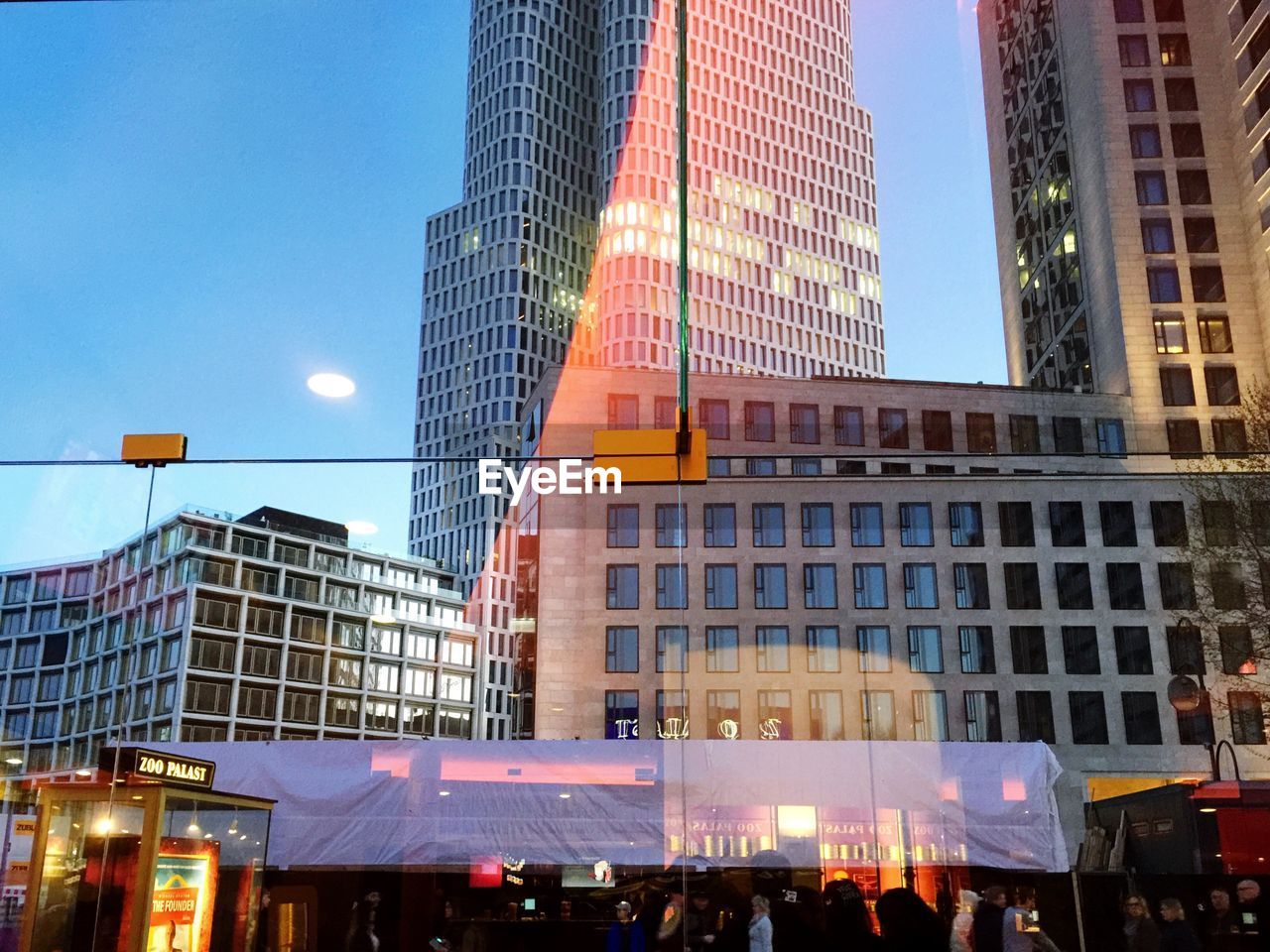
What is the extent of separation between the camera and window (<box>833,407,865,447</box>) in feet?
55.0

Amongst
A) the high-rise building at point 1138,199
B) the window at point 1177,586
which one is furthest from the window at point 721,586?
the window at point 1177,586

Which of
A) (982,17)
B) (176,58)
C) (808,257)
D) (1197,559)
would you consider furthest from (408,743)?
(808,257)

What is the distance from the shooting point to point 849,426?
17.2m

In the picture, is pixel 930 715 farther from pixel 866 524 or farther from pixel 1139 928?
pixel 1139 928

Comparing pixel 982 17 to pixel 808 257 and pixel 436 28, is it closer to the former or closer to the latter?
pixel 436 28

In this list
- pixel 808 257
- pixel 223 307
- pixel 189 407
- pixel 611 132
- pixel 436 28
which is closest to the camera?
pixel 189 407

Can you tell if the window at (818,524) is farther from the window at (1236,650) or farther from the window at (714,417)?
the window at (1236,650)

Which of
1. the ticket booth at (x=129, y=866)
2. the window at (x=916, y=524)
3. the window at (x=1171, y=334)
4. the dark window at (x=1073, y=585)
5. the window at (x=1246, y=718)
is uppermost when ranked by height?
the window at (x=1171, y=334)

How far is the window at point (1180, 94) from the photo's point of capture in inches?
1000

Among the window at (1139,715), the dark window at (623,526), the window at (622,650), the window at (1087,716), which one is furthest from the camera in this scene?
the window at (1087,716)

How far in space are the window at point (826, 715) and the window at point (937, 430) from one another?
430cm

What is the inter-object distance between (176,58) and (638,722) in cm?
1160

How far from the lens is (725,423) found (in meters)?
15.9

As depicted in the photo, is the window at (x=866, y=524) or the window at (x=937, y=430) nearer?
the window at (x=937, y=430)
